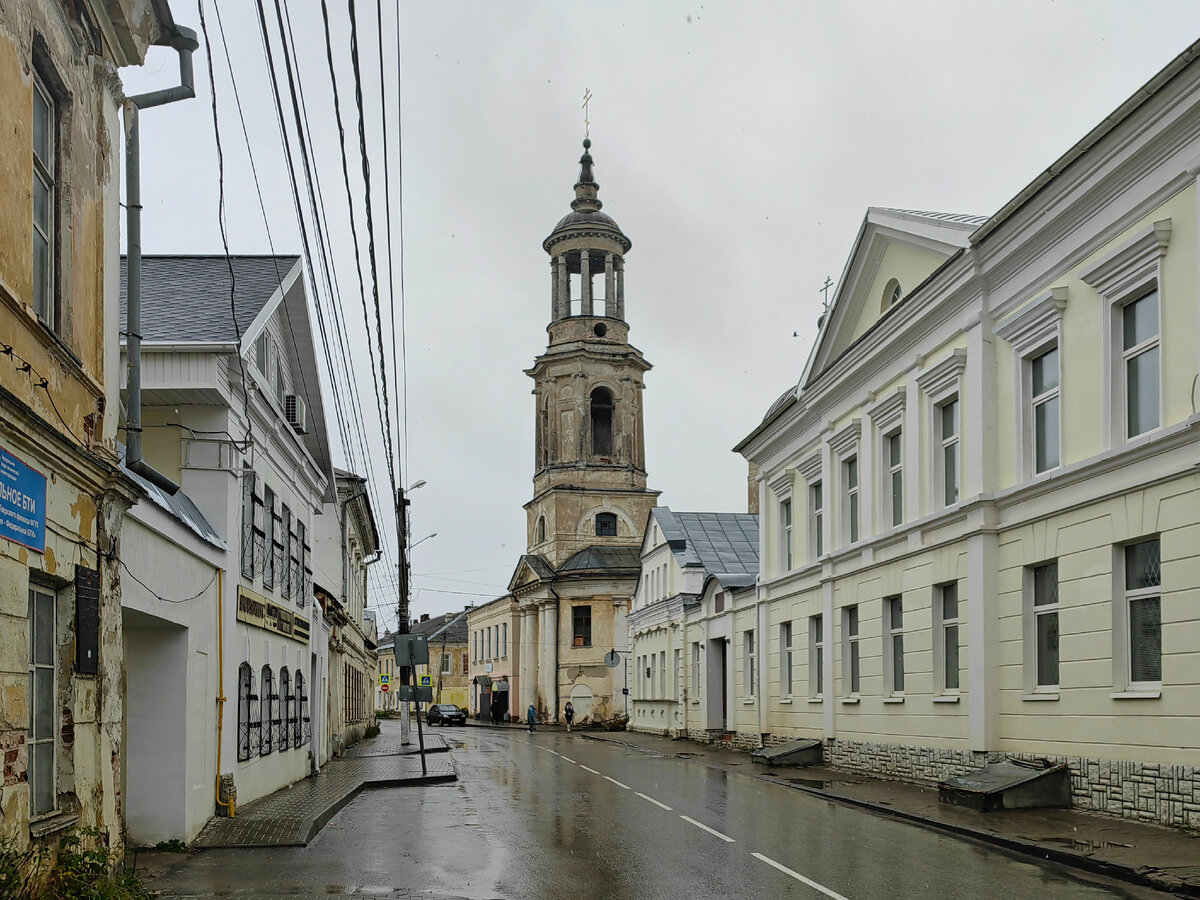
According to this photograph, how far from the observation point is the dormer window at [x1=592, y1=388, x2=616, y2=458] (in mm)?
71125

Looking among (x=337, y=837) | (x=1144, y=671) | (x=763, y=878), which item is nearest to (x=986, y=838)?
(x=1144, y=671)

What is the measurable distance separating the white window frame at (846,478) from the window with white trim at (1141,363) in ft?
33.7

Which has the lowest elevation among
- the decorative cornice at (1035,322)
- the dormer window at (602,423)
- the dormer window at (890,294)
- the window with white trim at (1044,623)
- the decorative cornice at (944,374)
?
the window with white trim at (1044,623)

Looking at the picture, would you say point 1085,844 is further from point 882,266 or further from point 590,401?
point 590,401

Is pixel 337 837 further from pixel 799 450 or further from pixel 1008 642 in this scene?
pixel 799 450

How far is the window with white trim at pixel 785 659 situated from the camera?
31.1m

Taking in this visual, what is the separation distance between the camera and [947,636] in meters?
21.4

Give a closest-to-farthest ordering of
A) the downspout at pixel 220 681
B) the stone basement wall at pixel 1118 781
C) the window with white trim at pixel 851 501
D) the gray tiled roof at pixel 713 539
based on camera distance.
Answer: the stone basement wall at pixel 1118 781 < the downspout at pixel 220 681 < the window with white trim at pixel 851 501 < the gray tiled roof at pixel 713 539

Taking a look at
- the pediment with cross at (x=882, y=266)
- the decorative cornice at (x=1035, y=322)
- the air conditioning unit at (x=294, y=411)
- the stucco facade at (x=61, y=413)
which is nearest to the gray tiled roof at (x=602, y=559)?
the pediment with cross at (x=882, y=266)

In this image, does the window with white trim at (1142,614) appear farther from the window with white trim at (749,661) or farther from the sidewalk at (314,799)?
the window with white trim at (749,661)


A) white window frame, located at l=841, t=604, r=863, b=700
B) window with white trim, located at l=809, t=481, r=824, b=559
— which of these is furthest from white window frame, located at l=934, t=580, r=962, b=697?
window with white trim, located at l=809, t=481, r=824, b=559

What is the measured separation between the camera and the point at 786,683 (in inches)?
1231

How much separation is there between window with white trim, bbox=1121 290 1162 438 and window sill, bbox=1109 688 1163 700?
3.01 meters

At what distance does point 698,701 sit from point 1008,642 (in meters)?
25.0
